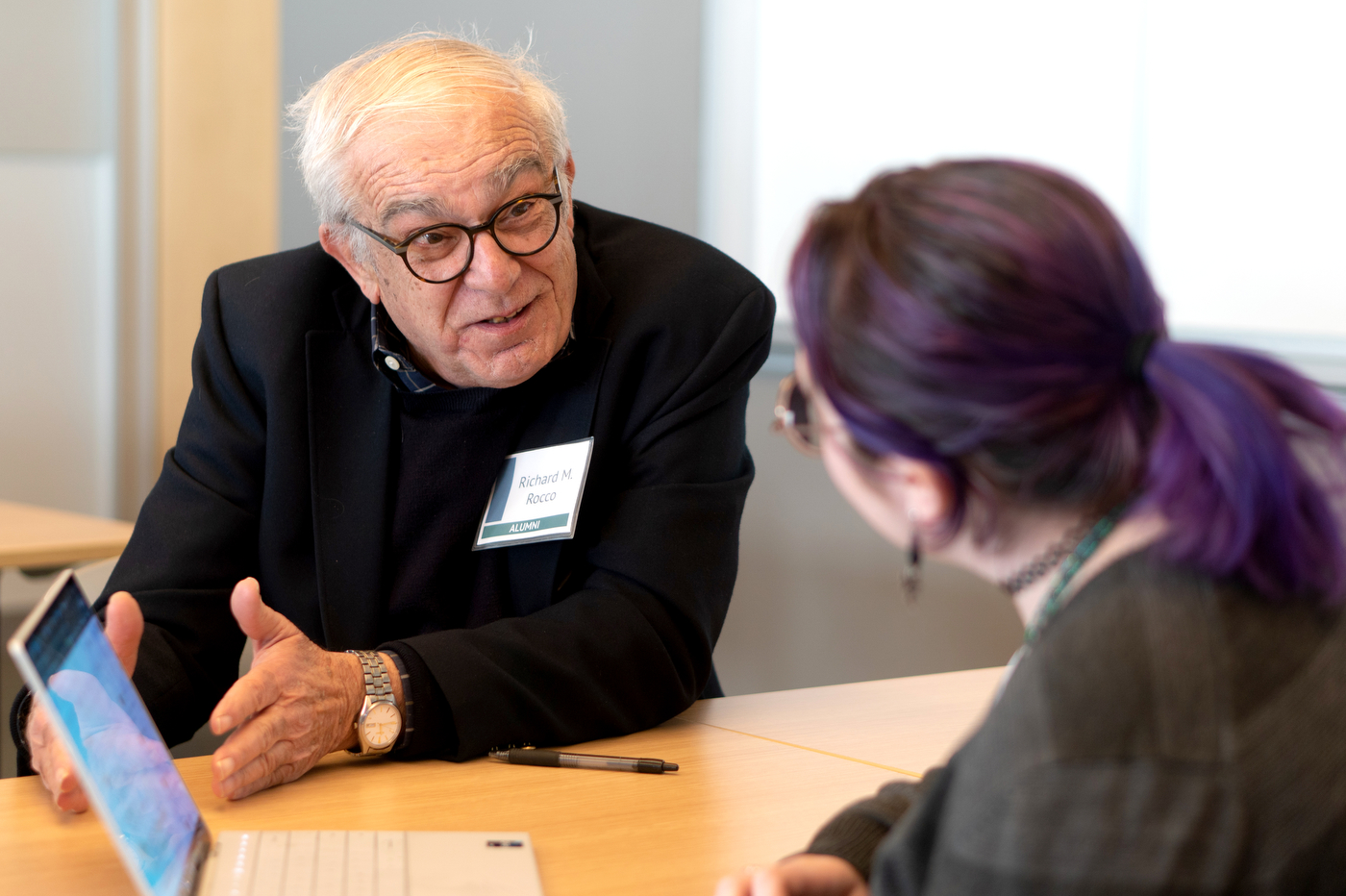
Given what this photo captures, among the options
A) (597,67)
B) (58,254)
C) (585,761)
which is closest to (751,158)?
(597,67)

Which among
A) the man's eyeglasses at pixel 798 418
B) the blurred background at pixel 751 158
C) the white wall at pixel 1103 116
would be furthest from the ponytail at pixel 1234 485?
the blurred background at pixel 751 158

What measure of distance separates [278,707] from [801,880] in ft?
1.85

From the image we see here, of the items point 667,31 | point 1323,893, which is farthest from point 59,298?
point 1323,893

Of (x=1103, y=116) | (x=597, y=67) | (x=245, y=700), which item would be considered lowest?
(x=245, y=700)

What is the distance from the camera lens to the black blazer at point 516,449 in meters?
1.50

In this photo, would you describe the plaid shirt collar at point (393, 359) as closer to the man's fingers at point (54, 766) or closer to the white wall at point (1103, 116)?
the man's fingers at point (54, 766)

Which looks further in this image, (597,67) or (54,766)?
(597,67)

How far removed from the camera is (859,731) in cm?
151

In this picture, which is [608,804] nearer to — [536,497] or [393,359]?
[536,497]

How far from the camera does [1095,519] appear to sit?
79 cm

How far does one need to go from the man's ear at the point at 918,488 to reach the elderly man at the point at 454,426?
0.68m

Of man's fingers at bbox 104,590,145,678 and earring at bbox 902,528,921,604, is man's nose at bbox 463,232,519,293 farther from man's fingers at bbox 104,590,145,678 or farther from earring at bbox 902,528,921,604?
earring at bbox 902,528,921,604

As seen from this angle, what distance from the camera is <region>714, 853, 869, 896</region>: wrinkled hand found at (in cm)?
92

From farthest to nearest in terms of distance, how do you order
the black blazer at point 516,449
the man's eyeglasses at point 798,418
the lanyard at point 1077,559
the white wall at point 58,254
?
1. the white wall at point 58,254
2. the black blazer at point 516,449
3. the man's eyeglasses at point 798,418
4. the lanyard at point 1077,559
